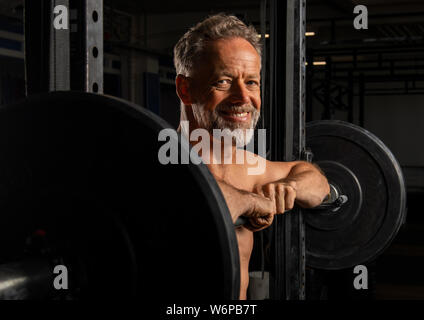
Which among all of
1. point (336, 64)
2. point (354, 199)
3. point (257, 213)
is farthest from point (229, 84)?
point (336, 64)

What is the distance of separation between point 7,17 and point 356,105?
6668 millimetres

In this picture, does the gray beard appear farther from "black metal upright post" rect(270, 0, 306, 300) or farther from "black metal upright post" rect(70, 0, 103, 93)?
"black metal upright post" rect(70, 0, 103, 93)

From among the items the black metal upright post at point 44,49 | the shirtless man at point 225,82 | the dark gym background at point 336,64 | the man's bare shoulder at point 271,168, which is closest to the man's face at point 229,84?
the shirtless man at point 225,82

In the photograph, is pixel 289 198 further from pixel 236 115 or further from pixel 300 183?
pixel 236 115

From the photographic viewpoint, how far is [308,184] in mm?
1343

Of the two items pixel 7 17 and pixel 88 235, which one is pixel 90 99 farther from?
pixel 7 17

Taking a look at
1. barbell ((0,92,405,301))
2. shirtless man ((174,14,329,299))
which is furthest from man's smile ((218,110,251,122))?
barbell ((0,92,405,301))

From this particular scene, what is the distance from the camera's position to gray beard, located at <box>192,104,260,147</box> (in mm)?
1299

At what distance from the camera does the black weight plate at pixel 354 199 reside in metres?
1.70

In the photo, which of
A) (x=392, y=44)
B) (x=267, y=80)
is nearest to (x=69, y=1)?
(x=267, y=80)

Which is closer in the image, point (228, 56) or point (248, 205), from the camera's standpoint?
point (248, 205)

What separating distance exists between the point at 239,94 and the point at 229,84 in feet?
0.12

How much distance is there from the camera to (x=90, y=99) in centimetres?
61

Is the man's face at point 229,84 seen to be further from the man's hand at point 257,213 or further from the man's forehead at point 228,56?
the man's hand at point 257,213
